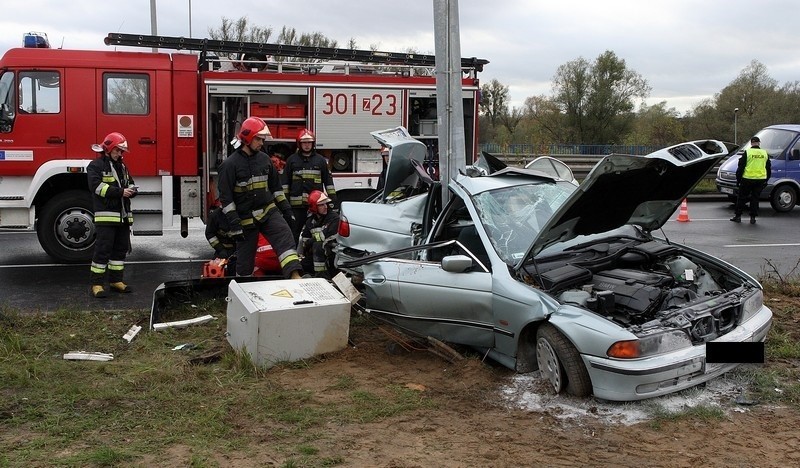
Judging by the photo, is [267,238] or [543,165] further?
[267,238]

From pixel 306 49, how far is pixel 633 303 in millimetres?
7424

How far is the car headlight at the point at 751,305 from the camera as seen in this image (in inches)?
191

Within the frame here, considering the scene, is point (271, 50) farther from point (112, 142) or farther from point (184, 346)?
point (184, 346)

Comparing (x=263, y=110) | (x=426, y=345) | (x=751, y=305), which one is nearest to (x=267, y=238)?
(x=426, y=345)

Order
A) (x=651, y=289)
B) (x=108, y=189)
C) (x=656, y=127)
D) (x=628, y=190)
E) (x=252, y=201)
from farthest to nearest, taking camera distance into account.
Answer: (x=656, y=127) < (x=108, y=189) < (x=252, y=201) < (x=628, y=190) < (x=651, y=289)

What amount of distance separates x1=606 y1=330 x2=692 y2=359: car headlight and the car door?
1011 millimetres

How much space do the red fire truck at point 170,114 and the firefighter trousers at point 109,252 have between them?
1.77 m

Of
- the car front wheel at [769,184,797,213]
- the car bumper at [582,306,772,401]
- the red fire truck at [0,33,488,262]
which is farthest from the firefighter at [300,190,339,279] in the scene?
the car front wheel at [769,184,797,213]

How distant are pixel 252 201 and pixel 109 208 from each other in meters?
1.83

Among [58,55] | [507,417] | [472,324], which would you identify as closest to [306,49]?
[58,55]

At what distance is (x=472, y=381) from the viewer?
4996mm

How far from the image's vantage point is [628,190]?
513 centimetres

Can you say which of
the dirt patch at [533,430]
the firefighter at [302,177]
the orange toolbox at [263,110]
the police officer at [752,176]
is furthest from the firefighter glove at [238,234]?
the police officer at [752,176]

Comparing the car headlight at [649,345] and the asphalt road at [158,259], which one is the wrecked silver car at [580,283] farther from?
the asphalt road at [158,259]
